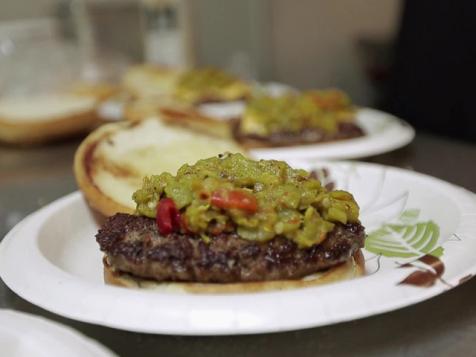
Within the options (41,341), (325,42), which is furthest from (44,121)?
(325,42)

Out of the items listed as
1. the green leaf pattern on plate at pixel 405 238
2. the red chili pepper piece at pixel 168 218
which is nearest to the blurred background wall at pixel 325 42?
the green leaf pattern on plate at pixel 405 238

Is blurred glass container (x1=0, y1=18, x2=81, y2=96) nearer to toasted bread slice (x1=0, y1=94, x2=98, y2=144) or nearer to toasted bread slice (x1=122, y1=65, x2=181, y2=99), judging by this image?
toasted bread slice (x1=122, y1=65, x2=181, y2=99)

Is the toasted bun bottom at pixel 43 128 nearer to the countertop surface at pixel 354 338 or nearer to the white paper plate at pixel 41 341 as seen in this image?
the countertop surface at pixel 354 338

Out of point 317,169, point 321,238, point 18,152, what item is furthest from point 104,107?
point 321,238

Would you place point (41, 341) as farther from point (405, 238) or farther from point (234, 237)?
point (405, 238)

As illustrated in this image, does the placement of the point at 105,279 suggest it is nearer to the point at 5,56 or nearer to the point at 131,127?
the point at 131,127

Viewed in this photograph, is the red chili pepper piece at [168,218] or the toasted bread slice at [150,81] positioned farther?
the toasted bread slice at [150,81]

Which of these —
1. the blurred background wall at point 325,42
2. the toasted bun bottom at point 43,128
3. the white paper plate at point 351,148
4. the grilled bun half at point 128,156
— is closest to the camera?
the grilled bun half at point 128,156
